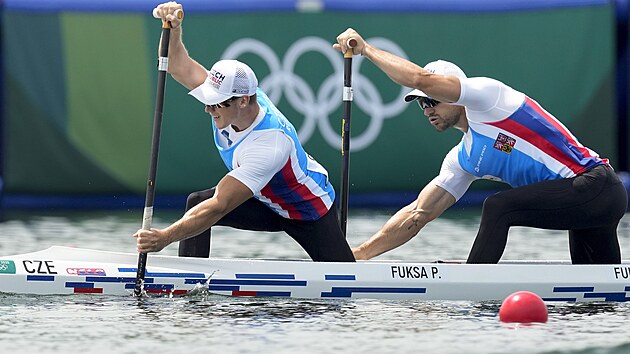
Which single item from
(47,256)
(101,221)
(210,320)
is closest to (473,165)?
(210,320)

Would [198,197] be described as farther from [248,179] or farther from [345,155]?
[345,155]

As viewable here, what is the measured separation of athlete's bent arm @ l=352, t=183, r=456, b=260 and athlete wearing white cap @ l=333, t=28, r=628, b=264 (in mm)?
548

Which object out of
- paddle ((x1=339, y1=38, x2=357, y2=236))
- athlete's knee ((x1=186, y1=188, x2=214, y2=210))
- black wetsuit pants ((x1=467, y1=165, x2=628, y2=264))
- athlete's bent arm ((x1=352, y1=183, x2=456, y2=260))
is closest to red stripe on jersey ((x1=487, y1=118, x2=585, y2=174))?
black wetsuit pants ((x1=467, y1=165, x2=628, y2=264))

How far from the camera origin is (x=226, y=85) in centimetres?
1022

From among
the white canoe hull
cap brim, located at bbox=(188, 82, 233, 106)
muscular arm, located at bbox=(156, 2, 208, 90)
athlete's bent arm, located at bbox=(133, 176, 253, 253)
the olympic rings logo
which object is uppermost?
the olympic rings logo

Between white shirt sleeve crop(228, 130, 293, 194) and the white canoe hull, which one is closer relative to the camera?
white shirt sleeve crop(228, 130, 293, 194)

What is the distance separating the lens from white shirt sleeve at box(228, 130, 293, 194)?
402 inches

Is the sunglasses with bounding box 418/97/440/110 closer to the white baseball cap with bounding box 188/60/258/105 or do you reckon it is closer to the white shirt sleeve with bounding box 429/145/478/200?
the white shirt sleeve with bounding box 429/145/478/200

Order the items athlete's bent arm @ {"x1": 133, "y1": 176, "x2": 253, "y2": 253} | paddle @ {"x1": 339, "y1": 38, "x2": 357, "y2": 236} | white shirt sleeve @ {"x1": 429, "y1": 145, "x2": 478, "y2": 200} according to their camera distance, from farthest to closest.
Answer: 1. paddle @ {"x1": 339, "y1": 38, "x2": 357, "y2": 236}
2. white shirt sleeve @ {"x1": 429, "y1": 145, "x2": 478, "y2": 200}
3. athlete's bent arm @ {"x1": 133, "y1": 176, "x2": 253, "y2": 253}

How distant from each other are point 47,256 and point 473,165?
9.72 ft

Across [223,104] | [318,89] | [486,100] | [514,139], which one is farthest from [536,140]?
[318,89]

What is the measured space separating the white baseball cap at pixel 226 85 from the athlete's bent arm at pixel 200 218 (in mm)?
540

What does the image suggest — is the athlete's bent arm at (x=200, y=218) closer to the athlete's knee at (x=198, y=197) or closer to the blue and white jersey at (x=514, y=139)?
the athlete's knee at (x=198, y=197)

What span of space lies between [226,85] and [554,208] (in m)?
2.32
